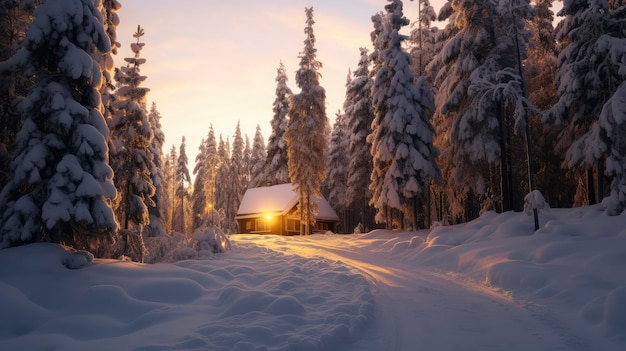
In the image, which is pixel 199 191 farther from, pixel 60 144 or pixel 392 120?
pixel 60 144

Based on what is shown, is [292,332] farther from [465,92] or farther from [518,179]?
[518,179]

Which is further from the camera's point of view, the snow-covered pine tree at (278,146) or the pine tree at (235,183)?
the pine tree at (235,183)

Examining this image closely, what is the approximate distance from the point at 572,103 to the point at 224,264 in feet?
61.2

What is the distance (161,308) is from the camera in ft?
25.7

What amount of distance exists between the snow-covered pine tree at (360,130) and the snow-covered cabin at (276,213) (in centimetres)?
562

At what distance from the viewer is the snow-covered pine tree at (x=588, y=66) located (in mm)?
18297

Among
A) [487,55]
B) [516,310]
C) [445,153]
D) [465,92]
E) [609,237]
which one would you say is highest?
[487,55]

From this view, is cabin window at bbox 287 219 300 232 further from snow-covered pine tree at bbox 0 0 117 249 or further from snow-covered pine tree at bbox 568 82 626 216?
snow-covered pine tree at bbox 0 0 117 249

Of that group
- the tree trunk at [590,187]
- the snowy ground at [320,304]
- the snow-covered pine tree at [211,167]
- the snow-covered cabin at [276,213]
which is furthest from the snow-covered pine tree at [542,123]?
the snow-covered pine tree at [211,167]

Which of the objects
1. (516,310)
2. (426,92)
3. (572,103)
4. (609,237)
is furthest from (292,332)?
(426,92)

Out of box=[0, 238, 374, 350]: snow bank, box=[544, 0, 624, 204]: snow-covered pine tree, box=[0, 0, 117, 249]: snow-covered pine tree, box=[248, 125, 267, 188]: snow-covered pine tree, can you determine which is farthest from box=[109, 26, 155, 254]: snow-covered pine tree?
box=[248, 125, 267, 188]: snow-covered pine tree

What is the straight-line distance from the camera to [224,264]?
12.9 meters

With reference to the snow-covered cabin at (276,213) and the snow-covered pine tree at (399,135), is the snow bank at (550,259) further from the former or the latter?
Result: the snow-covered cabin at (276,213)

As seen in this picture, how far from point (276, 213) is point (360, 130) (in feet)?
41.6
